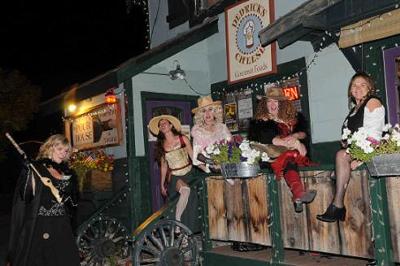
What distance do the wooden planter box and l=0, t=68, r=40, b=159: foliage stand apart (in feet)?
23.8

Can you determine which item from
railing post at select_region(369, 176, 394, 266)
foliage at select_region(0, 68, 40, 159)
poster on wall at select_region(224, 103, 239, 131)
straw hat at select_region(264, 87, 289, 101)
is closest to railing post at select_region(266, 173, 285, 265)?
straw hat at select_region(264, 87, 289, 101)

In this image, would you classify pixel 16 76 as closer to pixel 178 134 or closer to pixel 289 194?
pixel 178 134

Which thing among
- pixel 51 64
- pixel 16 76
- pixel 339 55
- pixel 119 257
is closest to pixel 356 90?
pixel 339 55

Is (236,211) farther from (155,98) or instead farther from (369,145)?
(155,98)

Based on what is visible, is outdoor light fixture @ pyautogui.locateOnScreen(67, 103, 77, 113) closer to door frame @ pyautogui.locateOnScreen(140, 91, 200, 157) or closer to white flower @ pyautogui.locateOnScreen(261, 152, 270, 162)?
door frame @ pyautogui.locateOnScreen(140, 91, 200, 157)

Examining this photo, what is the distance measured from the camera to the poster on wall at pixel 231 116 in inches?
373

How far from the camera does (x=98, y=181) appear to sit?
440 inches

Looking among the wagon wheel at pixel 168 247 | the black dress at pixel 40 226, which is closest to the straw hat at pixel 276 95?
the wagon wheel at pixel 168 247

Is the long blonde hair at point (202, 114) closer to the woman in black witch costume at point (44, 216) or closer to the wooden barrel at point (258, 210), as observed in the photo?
the wooden barrel at point (258, 210)

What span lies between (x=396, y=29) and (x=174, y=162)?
4.04 metres

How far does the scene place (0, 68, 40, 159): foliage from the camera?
1750 centimetres

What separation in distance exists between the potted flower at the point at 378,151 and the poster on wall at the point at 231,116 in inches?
198

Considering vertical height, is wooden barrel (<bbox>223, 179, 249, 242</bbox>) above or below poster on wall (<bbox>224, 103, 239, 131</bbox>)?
below

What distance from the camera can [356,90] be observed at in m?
5.09
